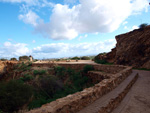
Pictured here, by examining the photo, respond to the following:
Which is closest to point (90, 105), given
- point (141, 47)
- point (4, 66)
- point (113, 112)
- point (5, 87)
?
point (113, 112)

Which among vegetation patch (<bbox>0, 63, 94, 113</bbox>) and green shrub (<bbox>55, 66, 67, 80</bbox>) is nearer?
vegetation patch (<bbox>0, 63, 94, 113</bbox>)

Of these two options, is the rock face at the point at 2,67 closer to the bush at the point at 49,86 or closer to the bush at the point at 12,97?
the bush at the point at 49,86

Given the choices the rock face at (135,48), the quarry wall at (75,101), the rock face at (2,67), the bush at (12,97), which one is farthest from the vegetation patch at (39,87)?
the rock face at (135,48)

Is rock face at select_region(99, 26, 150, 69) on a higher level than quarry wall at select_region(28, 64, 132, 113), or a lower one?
higher

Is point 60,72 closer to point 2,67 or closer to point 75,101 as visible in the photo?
point 2,67

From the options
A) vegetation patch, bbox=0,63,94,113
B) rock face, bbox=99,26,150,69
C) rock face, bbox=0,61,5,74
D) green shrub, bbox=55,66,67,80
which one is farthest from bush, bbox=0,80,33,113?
rock face, bbox=99,26,150,69

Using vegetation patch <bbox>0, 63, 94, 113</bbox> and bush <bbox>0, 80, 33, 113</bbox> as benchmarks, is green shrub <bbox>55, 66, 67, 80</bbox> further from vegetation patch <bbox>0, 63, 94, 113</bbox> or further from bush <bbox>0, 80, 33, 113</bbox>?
bush <bbox>0, 80, 33, 113</bbox>

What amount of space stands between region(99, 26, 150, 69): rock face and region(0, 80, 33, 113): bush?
1331 cm

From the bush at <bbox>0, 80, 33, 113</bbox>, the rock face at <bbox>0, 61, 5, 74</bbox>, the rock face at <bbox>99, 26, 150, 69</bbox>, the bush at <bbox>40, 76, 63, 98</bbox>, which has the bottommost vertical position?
the bush at <bbox>40, 76, 63, 98</bbox>

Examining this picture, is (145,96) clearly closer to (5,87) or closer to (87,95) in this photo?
(87,95)

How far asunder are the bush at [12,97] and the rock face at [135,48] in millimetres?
13310

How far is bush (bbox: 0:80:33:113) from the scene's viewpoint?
222 inches

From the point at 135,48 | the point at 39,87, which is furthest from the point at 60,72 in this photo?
the point at 135,48

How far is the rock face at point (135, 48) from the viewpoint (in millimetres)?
12380
